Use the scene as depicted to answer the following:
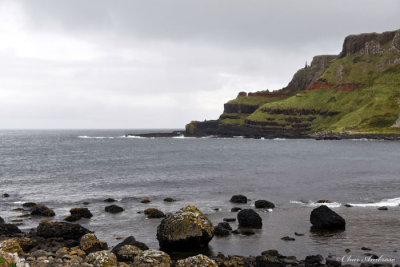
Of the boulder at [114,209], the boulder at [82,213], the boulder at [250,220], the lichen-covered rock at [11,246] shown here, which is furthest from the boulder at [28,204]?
the boulder at [250,220]

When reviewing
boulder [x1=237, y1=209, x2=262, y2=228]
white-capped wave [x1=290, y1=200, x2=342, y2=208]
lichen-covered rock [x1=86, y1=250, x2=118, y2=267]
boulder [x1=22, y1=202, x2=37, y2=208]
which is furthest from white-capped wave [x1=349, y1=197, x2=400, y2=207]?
boulder [x1=22, y1=202, x2=37, y2=208]

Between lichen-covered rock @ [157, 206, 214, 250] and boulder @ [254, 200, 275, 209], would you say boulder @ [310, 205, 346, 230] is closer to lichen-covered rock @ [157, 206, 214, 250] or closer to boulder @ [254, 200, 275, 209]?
boulder @ [254, 200, 275, 209]

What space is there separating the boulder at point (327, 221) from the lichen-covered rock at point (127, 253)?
58.5ft

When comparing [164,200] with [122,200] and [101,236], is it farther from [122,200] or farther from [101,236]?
[101,236]

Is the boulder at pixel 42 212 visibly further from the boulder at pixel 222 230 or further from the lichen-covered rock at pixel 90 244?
the boulder at pixel 222 230

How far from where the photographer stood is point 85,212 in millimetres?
39812

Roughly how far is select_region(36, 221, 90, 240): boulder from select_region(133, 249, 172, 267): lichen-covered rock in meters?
10.6

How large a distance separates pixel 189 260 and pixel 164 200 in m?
26.8

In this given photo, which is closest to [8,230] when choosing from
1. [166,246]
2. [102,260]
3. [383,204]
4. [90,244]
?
[90,244]

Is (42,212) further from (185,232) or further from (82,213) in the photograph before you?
(185,232)

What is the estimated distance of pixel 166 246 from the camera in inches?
1104

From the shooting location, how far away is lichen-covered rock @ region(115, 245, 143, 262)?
24.7 m

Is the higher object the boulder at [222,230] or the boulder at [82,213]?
the boulder at [222,230]

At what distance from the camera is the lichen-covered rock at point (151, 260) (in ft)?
73.5
